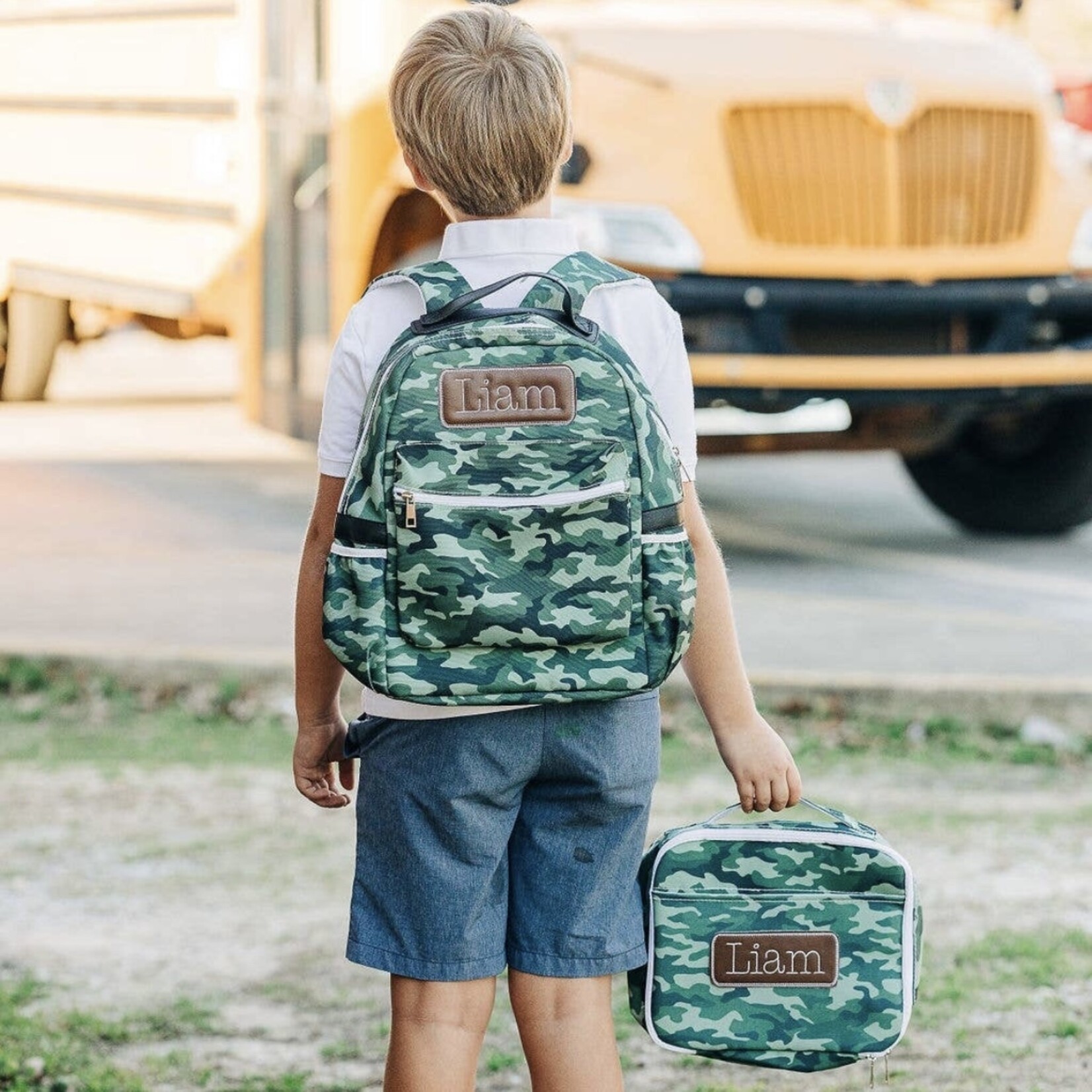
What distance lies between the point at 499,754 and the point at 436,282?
0.49m

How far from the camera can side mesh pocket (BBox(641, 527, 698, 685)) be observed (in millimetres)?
2154

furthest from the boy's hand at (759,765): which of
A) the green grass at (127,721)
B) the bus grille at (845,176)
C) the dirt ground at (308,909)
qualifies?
the bus grille at (845,176)

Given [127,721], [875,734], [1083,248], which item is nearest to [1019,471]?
[1083,248]

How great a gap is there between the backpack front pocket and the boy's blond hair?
297 millimetres

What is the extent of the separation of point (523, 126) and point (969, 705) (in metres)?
2.89

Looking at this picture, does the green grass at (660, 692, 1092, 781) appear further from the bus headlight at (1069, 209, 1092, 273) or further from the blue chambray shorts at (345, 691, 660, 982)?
the bus headlight at (1069, 209, 1092, 273)

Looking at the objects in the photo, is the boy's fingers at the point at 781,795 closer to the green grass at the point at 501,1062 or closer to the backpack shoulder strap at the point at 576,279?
the backpack shoulder strap at the point at 576,279

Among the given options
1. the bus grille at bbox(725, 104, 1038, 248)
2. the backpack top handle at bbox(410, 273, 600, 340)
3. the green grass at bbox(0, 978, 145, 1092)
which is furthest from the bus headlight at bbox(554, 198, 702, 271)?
the backpack top handle at bbox(410, 273, 600, 340)

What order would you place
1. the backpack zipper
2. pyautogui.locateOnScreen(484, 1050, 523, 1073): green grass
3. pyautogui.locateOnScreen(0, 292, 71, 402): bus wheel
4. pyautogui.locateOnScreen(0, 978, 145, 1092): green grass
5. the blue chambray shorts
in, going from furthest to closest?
pyautogui.locateOnScreen(0, 292, 71, 402): bus wheel < pyautogui.locateOnScreen(484, 1050, 523, 1073): green grass < pyautogui.locateOnScreen(0, 978, 145, 1092): green grass < the blue chambray shorts < the backpack zipper

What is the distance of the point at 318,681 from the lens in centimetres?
232

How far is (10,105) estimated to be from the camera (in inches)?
339

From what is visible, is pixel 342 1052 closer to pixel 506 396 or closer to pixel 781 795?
pixel 781 795

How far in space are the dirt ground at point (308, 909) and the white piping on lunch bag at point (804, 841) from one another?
0.56 meters

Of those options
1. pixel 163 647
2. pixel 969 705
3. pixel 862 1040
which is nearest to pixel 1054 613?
pixel 969 705
